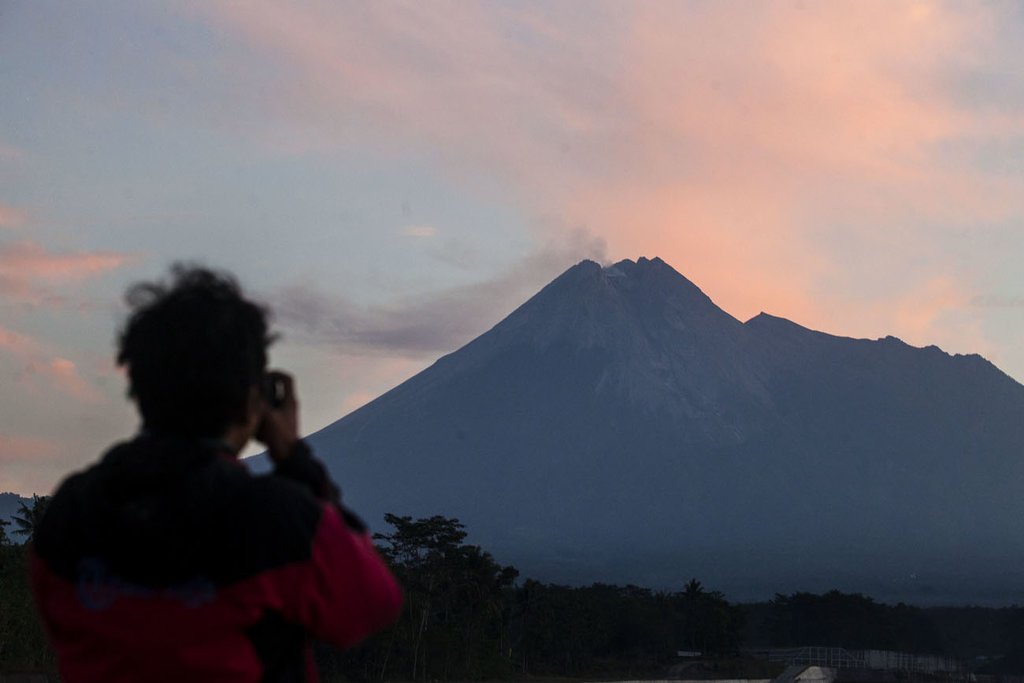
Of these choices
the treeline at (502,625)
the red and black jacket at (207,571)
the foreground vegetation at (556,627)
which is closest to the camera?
the red and black jacket at (207,571)

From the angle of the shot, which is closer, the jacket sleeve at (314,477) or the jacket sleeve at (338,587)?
the jacket sleeve at (338,587)

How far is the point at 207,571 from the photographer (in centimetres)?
234

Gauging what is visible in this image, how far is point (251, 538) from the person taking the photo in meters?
2.33

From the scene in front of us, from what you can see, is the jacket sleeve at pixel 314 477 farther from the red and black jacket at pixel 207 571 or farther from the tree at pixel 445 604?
the tree at pixel 445 604

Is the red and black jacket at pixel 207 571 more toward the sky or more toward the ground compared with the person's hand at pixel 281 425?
more toward the ground

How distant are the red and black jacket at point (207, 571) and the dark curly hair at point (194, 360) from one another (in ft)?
0.35

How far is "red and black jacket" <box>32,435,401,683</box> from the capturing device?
2.33 m

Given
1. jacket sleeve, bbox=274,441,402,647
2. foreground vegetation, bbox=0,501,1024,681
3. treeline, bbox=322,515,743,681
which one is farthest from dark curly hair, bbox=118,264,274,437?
treeline, bbox=322,515,743,681

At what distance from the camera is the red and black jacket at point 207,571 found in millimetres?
2328

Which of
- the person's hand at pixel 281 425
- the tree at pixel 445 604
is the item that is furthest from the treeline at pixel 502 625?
the person's hand at pixel 281 425

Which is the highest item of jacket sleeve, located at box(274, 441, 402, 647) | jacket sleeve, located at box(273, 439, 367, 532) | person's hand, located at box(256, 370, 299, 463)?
person's hand, located at box(256, 370, 299, 463)

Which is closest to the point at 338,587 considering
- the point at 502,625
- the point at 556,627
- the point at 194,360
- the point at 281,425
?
the point at 281,425

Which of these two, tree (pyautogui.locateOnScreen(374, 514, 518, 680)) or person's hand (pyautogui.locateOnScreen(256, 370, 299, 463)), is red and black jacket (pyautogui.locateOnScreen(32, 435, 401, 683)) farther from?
tree (pyautogui.locateOnScreen(374, 514, 518, 680))

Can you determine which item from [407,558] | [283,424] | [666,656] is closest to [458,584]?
[407,558]
